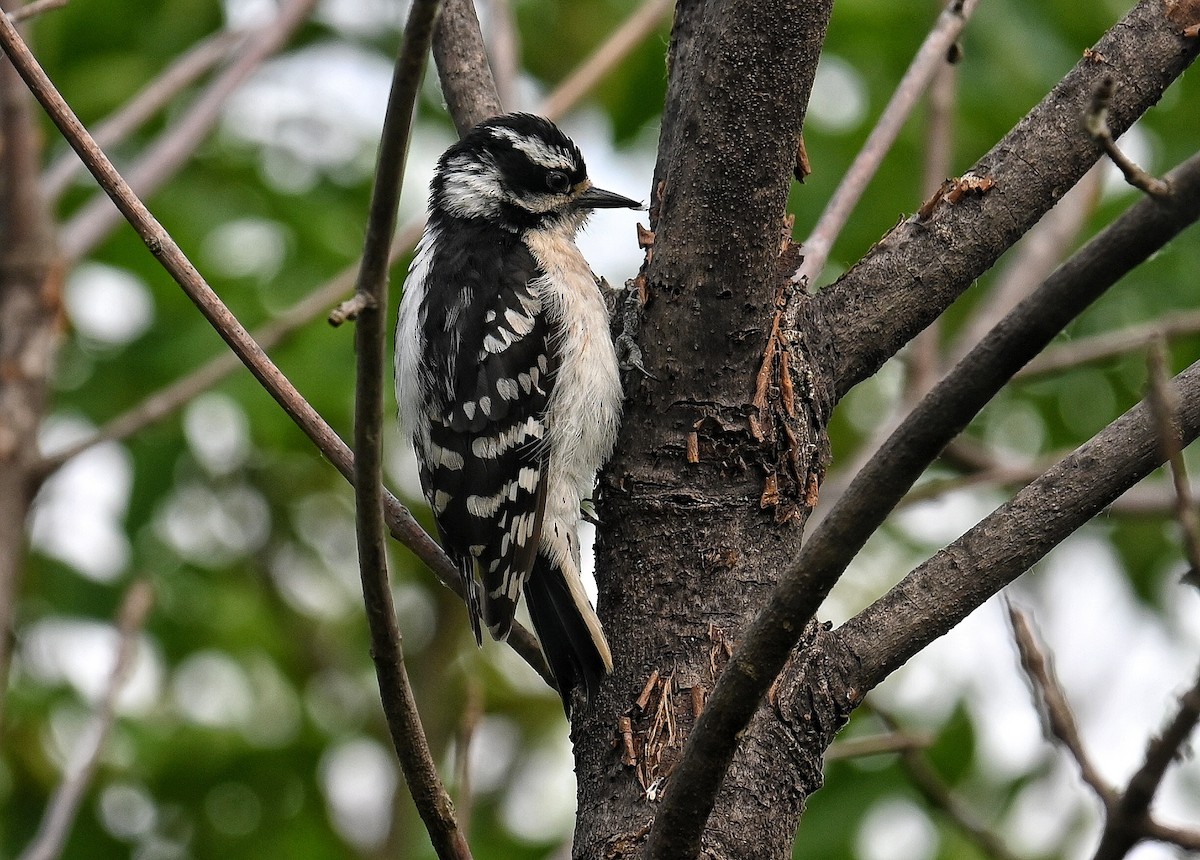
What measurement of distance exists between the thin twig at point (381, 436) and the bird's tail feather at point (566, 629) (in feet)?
1.77

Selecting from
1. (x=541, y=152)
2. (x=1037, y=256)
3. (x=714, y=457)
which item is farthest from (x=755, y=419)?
(x=1037, y=256)

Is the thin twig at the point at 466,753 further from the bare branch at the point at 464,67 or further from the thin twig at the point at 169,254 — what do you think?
the bare branch at the point at 464,67

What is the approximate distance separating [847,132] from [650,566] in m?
2.75

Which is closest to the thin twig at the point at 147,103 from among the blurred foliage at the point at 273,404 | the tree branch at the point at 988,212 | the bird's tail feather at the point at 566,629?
the blurred foliage at the point at 273,404

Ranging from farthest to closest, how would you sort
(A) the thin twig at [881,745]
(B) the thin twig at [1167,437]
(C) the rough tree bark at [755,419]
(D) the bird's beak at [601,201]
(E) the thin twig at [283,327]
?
(D) the bird's beak at [601,201] < (E) the thin twig at [283,327] < (A) the thin twig at [881,745] < (C) the rough tree bark at [755,419] < (B) the thin twig at [1167,437]

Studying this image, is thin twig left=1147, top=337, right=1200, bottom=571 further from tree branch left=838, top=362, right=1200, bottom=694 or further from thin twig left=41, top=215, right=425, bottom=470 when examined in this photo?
thin twig left=41, top=215, right=425, bottom=470

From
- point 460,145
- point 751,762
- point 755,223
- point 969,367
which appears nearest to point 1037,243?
point 460,145

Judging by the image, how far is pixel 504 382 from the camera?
13.1 ft

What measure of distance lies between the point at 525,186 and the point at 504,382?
0.91m

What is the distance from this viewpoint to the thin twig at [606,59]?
14.6 feet

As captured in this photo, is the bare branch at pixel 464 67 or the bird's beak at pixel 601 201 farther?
the bird's beak at pixel 601 201

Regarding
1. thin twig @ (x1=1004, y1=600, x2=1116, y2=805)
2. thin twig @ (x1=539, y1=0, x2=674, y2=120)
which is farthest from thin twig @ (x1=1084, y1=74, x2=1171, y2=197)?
thin twig @ (x1=539, y1=0, x2=674, y2=120)

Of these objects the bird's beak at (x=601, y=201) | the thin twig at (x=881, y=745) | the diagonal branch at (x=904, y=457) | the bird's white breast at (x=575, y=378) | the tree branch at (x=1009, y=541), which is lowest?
the diagonal branch at (x=904, y=457)

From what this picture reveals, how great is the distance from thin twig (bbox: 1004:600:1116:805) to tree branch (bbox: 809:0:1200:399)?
0.66m
